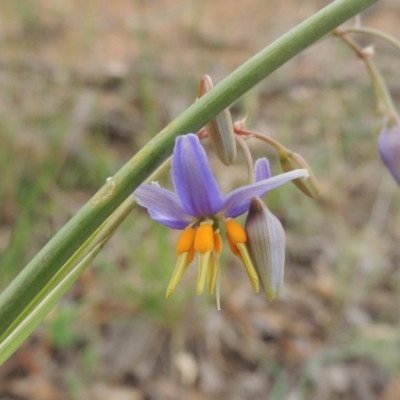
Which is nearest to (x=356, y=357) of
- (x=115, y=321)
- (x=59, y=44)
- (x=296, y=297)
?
(x=296, y=297)

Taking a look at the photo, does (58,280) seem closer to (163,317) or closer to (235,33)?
(163,317)

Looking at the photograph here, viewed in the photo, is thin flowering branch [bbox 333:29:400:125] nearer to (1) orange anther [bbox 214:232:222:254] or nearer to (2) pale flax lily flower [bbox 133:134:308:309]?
(2) pale flax lily flower [bbox 133:134:308:309]

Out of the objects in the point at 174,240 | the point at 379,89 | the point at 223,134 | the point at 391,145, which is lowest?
the point at 174,240

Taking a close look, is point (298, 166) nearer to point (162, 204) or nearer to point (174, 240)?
point (162, 204)

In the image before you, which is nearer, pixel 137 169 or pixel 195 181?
pixel 137 169

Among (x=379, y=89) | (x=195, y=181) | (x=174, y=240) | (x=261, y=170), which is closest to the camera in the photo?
(x=195, y=181)

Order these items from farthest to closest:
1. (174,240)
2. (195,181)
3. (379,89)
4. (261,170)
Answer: (174,240) < (379,89) < (261,170) < (195,181)

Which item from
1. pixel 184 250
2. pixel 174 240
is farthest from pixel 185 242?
pixel 174 240
